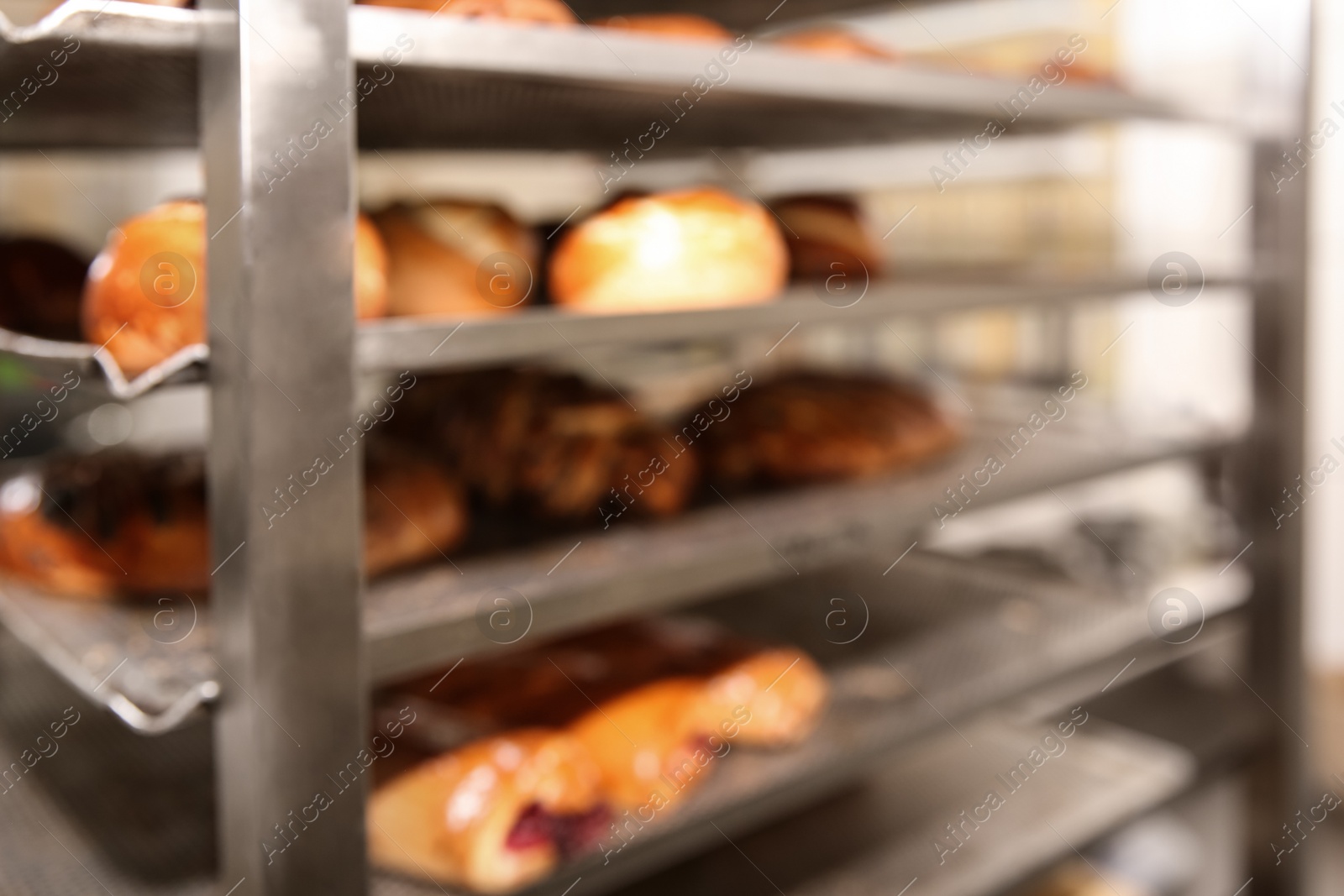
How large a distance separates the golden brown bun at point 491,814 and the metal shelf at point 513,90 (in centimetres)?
74

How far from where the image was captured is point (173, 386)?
88cm

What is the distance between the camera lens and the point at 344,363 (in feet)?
2.95

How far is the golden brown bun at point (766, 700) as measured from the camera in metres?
1.39

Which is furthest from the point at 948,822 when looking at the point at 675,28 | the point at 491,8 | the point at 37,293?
the point at 37,293

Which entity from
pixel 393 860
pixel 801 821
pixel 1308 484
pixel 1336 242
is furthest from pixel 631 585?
pixel 1336 242

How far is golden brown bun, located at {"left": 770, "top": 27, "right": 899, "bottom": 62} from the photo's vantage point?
1.36m

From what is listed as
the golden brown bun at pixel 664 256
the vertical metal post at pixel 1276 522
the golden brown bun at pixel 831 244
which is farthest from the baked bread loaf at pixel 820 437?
the vertical metal post at pixel 1276 522

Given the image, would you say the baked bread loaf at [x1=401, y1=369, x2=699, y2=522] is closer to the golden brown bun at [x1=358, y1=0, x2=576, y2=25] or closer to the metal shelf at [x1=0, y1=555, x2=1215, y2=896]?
the metal shelf at [x1=0, y1=555, x2=1215, y2=896]

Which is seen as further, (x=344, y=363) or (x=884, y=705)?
(x=884, y=705)

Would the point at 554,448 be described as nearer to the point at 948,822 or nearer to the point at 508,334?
the point at 508,334

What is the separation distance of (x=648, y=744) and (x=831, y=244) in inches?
33.0

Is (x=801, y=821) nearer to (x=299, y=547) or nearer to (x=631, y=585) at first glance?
(x=631, y=585)

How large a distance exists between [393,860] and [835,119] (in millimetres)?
1159

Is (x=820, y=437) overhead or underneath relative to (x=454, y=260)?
underneath
